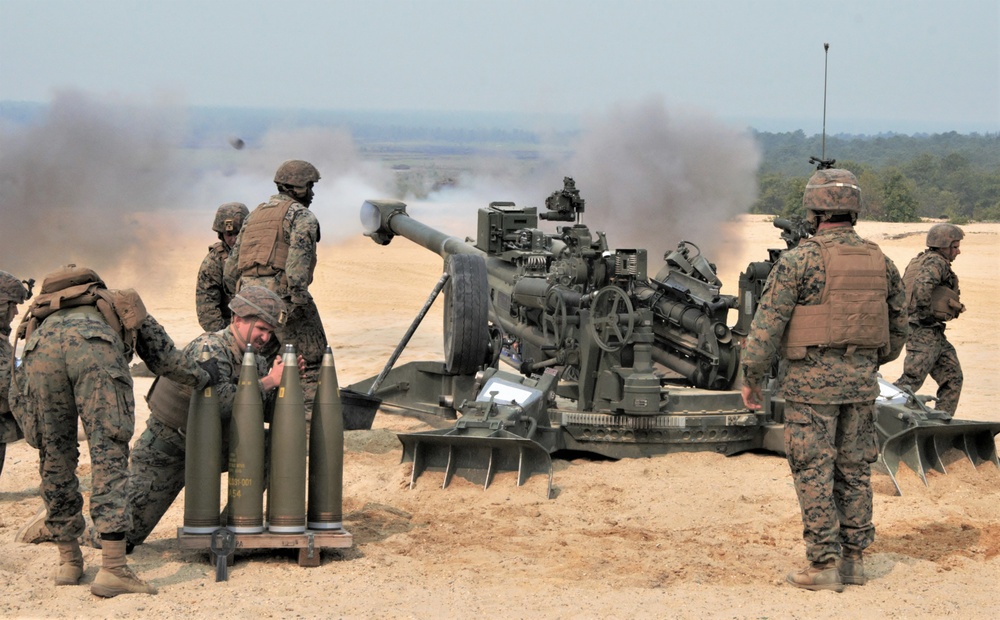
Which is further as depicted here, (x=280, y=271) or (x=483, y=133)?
(x=483, y=133)

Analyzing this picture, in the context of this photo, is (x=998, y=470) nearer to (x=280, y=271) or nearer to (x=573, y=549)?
(x=573, y=549)

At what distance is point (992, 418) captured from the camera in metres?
12.5

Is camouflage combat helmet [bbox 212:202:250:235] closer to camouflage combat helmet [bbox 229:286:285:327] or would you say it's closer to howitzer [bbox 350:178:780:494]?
howitzer [bbox 350:178:780:494]

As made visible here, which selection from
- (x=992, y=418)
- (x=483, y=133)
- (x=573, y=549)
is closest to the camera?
(x=573, y=549)

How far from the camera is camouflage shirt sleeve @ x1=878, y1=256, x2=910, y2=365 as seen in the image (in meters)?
7.05

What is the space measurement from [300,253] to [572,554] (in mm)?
3161

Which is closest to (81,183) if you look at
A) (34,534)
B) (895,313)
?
(34,534)

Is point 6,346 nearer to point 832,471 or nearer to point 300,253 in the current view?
point 300,253

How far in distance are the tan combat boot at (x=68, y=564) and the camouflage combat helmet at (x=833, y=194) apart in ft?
12.8

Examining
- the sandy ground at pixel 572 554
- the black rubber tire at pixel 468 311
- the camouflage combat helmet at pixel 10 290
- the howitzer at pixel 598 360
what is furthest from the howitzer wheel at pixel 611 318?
the camouflage combat helmet at pixel 10 290

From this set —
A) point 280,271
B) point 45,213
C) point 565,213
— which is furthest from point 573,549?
point 45,213

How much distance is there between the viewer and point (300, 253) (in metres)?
9.56

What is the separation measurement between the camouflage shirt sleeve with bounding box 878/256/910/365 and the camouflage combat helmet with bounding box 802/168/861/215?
0.36m

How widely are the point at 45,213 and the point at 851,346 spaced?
440 inches
